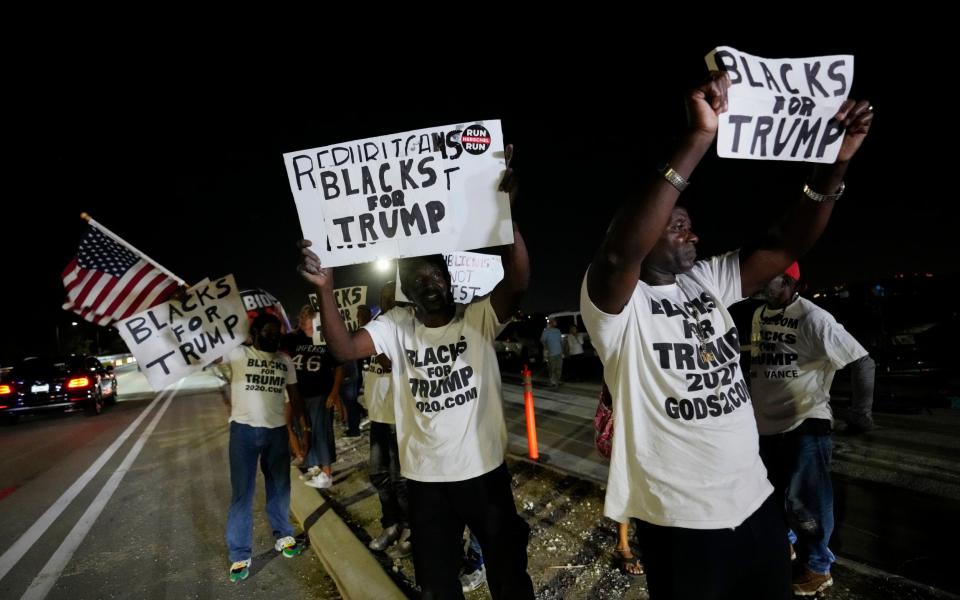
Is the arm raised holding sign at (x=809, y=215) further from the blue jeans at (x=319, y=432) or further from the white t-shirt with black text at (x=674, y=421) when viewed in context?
the blue jeans at (x=319, y=432)

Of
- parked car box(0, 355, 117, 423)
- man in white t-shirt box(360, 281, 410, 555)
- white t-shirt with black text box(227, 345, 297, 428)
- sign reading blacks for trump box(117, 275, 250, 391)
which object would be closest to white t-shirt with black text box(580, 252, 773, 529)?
man in white t-shirt box(360, 281, 410, 555)

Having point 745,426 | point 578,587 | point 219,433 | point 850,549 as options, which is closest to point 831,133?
point 745,426

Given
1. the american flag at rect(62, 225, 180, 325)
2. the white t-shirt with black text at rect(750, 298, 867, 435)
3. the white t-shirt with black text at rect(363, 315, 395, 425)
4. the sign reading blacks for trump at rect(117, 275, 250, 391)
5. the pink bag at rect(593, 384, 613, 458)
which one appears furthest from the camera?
the american flag at rect(62, 225, 180, 325)

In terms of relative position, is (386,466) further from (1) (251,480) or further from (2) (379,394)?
(1) (251,480)

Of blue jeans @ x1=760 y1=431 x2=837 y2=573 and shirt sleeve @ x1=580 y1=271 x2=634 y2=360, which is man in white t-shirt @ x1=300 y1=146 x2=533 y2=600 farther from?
blue jeans @ x1=760 y1=431 x2=837 y2=573

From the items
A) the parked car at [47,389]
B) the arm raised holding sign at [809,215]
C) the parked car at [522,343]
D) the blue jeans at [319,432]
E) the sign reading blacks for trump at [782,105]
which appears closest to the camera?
the sign reading blacks for trump at [782,105]

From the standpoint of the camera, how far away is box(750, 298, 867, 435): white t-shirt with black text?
3385 millimetres

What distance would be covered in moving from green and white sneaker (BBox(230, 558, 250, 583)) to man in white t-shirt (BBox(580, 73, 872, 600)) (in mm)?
3467

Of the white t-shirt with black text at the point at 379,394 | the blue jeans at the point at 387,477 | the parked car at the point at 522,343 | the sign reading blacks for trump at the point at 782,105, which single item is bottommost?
the parked car at the point at 522,343

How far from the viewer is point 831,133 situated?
2258 mm

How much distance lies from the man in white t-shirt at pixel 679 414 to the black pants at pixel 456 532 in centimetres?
86

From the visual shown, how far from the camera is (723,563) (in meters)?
1.82

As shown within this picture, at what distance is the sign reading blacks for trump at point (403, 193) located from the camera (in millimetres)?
2861

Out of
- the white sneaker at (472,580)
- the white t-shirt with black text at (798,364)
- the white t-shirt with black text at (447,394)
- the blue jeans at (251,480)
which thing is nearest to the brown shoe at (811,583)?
the white t-shirt with black text at (798,364)
